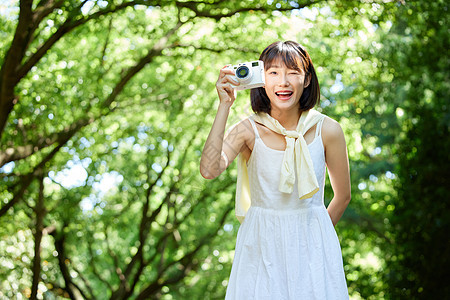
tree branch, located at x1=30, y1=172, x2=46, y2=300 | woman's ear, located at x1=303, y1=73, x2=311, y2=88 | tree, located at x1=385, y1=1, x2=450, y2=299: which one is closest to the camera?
woman's ear, located at x1=303, y1=73, x2=311, y2=88

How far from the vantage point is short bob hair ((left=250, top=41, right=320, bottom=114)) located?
249 centimetres

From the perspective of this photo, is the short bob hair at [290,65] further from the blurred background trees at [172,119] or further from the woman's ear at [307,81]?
the blurred background trees at [172,119]

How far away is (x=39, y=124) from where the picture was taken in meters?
6.86

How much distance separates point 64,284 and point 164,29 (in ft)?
19.8

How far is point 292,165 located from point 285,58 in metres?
0.46

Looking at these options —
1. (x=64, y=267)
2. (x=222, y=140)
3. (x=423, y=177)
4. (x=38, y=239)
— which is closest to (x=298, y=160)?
(x=222, y=140)

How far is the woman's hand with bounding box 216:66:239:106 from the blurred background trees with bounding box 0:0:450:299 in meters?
2.90

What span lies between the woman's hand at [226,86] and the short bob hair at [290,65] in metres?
0.20

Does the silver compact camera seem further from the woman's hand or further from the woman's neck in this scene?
the woman's neck

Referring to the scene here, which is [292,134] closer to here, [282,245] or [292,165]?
[292,165]

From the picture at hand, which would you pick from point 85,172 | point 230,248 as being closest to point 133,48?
point 85,172

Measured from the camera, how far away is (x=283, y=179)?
2340mm

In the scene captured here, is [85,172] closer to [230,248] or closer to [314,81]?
[230,248]

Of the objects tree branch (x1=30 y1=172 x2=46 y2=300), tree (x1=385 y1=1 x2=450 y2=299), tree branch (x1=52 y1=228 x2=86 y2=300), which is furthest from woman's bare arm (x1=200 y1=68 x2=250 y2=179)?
tree branch (x1=52 y1=228 x2=86 y2=300)
